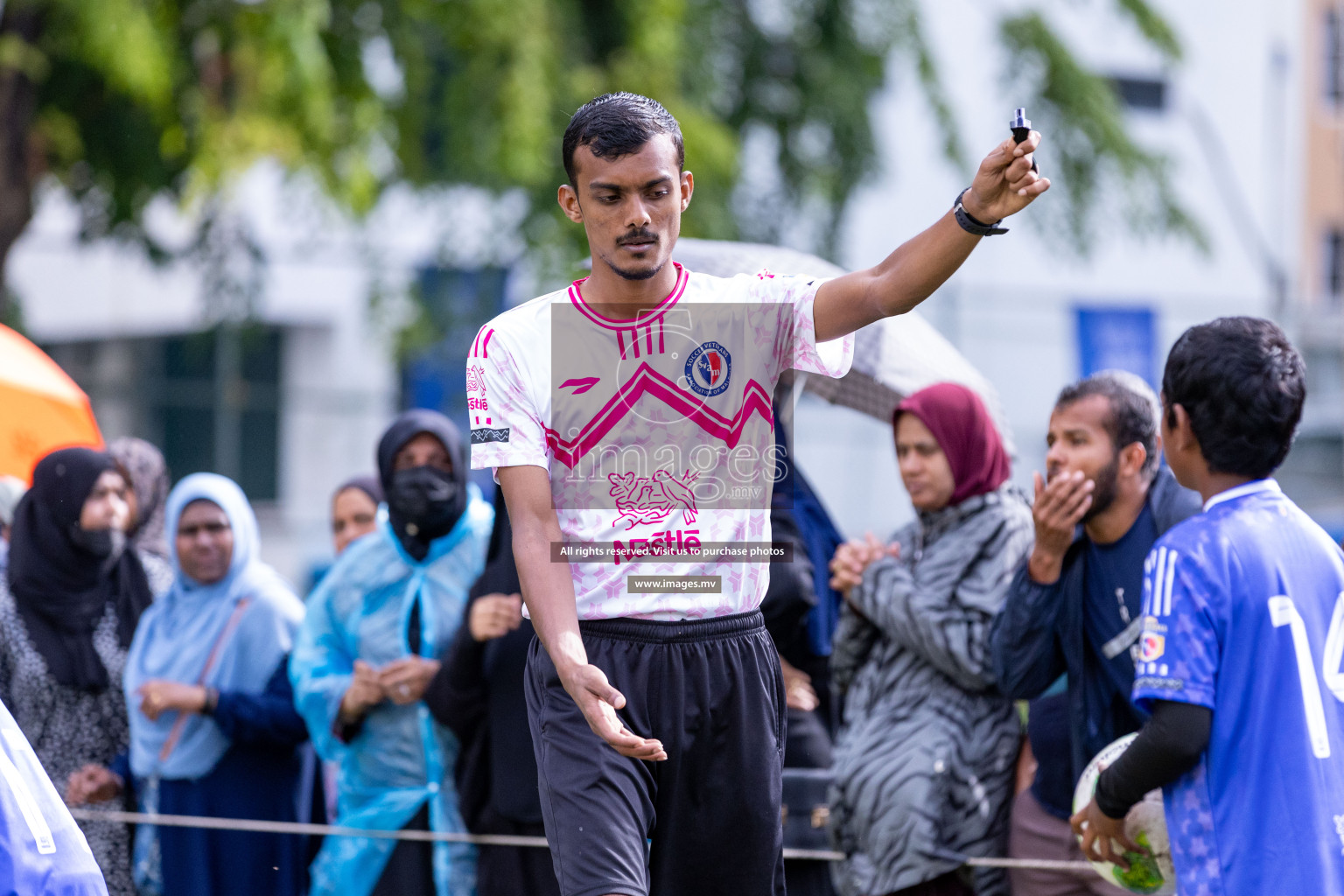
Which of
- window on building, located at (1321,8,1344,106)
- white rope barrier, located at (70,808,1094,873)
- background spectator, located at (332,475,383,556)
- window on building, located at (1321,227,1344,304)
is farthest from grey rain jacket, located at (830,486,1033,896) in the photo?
window on building, located at (1321,8,1344,106)

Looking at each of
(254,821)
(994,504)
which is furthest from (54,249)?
(994,504)

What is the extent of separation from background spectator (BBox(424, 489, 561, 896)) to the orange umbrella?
2255 millimetres

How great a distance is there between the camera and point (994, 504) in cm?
427

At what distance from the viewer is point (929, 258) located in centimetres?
260

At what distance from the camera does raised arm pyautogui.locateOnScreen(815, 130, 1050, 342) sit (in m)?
2.49

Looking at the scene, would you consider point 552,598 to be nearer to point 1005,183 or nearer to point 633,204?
point 633,204

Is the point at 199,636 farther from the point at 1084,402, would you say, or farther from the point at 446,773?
the point at 1084,402

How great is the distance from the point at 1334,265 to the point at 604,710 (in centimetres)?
2393

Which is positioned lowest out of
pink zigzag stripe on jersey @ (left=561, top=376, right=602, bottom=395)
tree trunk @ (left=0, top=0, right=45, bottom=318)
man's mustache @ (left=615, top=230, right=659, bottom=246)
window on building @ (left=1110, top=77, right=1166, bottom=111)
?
pink zigzag stripe on jersey @ (left=561, top=376, right=602, bottom=395)

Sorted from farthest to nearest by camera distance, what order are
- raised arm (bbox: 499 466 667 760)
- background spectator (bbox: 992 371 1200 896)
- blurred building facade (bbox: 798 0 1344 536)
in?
blurred building facade (bbox: 798 0 1344 536)
background spectator (bbox: 992 371 1200 896)
raised arm (bbox: 499 466 667 760)

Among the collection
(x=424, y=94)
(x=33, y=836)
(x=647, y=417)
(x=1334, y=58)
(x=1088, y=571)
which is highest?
(x=1334, y=58)

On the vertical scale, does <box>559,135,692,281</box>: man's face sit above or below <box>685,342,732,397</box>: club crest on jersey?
above

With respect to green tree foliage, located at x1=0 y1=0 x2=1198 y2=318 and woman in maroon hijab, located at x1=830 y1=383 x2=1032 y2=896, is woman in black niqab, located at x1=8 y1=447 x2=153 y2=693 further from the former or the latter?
green tree foliage, located at x1=0 y1=0 x2=1198 y2=318

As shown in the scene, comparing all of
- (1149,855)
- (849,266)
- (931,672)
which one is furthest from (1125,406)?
(849,266)
